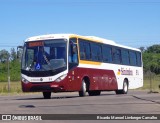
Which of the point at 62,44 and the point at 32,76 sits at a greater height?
the point at 62,44

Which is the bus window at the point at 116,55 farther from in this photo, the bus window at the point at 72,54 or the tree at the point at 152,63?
the tree at the point at 152,63

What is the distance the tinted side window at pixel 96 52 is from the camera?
2715 cm

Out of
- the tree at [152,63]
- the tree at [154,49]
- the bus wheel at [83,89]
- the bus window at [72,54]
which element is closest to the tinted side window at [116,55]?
the bus wheel at [83,89]

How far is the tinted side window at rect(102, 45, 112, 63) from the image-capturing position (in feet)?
94.8

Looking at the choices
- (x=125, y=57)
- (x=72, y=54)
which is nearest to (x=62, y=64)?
(x=72, y=54)

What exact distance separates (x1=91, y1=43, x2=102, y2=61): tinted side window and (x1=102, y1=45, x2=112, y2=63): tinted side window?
0.59 meters

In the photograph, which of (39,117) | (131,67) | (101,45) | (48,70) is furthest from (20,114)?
(131,67)

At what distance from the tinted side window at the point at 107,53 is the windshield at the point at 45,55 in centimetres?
546

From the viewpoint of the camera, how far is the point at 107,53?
2944 centimetres

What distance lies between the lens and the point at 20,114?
541 inches

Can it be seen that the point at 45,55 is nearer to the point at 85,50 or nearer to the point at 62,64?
the point at 62,64

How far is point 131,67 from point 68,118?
70.2ft

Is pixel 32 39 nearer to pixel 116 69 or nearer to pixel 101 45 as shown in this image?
pixel 101 45

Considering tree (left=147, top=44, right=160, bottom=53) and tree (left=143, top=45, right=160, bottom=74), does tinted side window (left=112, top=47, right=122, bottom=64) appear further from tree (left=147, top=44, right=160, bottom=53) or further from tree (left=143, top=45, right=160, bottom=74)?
tree (left=147, top=44, right=160, bottom=53)
